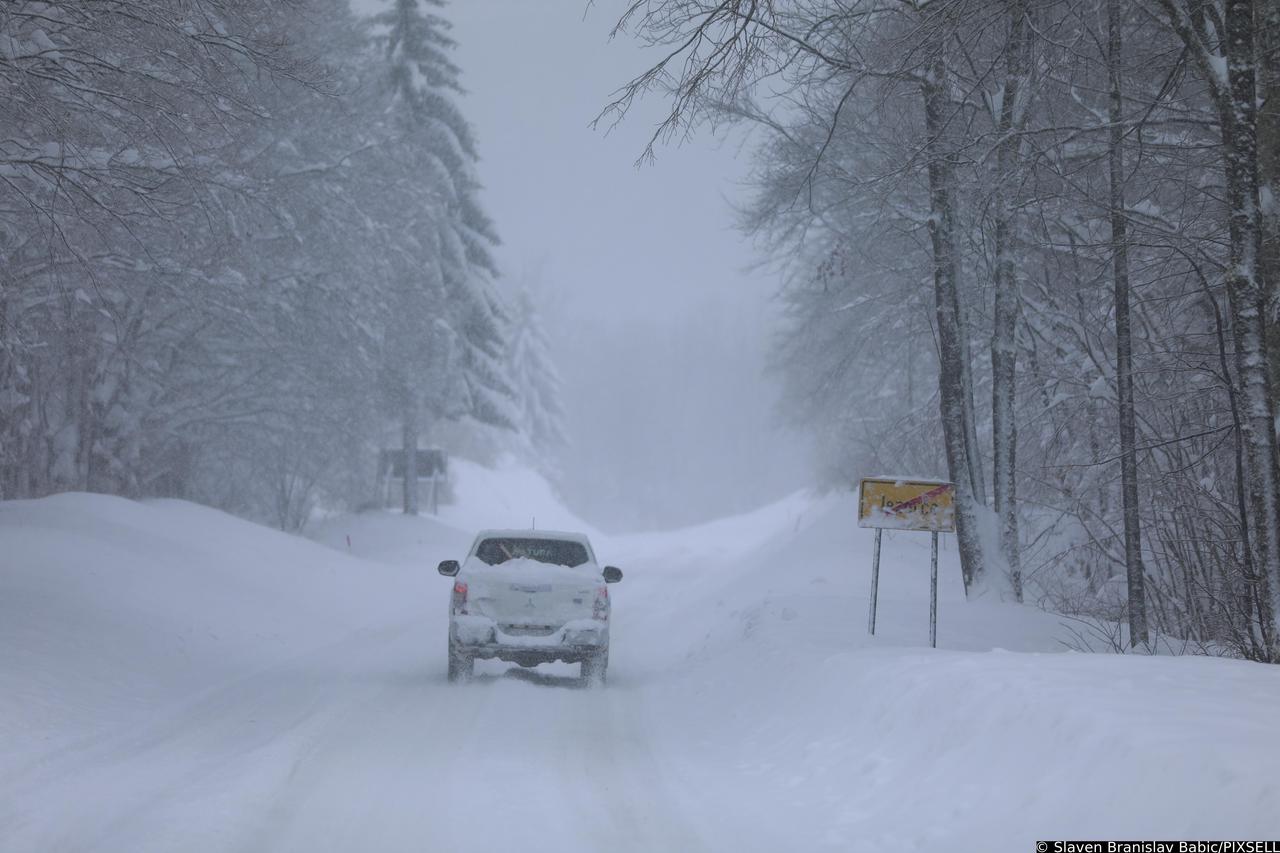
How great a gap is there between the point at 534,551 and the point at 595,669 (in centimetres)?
162

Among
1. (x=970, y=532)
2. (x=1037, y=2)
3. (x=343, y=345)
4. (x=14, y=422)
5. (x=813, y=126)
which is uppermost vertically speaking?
(x=813, y=126)

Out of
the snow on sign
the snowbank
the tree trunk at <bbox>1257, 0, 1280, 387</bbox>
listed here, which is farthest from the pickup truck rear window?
the tree trunk at <bbox>1257, 0, 1280, 387</bbox>

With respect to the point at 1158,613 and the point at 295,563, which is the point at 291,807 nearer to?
the point at 1158,613

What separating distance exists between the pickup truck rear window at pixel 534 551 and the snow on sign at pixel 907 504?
389 cm

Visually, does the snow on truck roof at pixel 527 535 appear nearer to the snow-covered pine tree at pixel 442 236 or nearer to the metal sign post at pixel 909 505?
the metal sign post at pixel 909 505

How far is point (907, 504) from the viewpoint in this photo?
37.8ft

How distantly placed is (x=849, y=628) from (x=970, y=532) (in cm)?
273

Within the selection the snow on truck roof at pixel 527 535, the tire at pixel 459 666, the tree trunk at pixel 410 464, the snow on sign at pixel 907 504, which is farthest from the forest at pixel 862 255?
the tire at pixel 459 666

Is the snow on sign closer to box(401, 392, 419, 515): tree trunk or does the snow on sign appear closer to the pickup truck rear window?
the pickup truck rear window

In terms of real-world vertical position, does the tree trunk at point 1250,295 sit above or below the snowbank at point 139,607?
above

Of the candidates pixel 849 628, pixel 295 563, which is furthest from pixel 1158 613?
pixel 295 563

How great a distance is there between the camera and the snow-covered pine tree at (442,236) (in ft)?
115

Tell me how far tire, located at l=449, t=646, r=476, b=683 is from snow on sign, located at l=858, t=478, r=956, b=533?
4.89 m

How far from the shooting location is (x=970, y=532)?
50.4 feet
